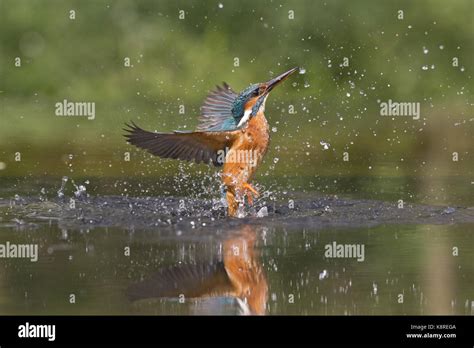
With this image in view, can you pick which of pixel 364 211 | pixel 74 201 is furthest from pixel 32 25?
pixel 364 211

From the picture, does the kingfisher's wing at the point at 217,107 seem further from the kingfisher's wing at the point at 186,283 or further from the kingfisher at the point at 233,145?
the kingfisher's wing at the point at 186,283

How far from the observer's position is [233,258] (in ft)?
23.9

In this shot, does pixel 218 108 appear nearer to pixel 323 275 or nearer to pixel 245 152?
pixel 245 152

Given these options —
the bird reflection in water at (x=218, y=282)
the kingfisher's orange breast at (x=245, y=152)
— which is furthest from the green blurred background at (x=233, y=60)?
the bird reflection in water at (x=218, y=282)

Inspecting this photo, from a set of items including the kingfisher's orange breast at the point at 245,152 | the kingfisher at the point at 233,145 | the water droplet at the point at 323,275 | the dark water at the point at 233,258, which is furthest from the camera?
the kingfisher's orange breast at the point at 245,152

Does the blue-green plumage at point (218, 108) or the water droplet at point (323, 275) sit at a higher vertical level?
the blue-green plumage at point (218, 108)

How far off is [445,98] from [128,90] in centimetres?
383

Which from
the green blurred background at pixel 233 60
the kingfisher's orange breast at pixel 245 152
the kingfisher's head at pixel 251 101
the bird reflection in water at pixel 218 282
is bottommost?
the bird reflection in water at pixel 218 282

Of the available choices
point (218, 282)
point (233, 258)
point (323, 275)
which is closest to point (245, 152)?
point (233, 258)

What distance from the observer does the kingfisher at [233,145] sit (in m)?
8.80

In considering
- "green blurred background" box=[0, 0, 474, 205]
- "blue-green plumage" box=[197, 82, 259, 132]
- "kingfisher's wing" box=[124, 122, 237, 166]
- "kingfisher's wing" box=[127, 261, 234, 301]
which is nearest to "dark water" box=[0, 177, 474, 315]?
"kingfisher's wing" box=[127, 261, 234, 301]

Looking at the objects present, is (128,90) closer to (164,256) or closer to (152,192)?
(152,192)

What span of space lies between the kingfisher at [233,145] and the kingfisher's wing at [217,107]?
1.18 feet

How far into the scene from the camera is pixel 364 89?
14750 millimetres
